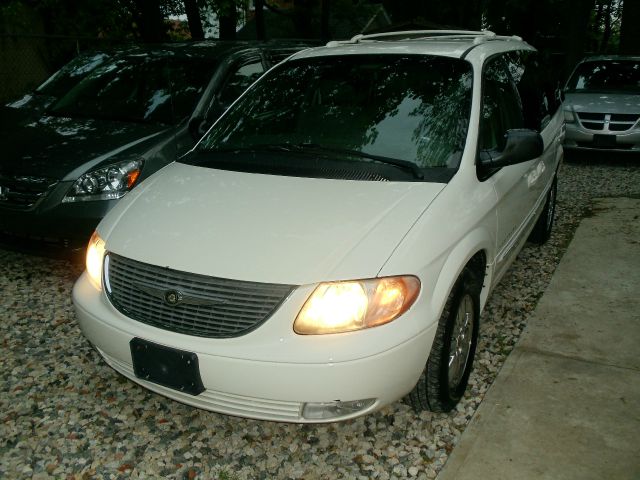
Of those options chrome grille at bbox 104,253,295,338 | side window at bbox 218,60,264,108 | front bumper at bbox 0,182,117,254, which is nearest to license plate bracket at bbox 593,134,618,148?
side window at bbox 218,60,264,108

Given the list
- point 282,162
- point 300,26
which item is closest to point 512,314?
point 282,162

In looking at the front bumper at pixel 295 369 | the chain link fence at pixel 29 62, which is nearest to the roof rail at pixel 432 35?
the front bumper at pixel 295 369

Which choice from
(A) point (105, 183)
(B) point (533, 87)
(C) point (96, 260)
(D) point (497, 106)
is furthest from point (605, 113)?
(C) point (96, 260)

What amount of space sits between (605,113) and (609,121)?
13 centimetres

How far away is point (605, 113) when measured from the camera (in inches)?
339

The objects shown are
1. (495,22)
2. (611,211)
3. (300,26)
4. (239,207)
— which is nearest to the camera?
(239,207)

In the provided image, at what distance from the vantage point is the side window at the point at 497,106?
3.33 metres

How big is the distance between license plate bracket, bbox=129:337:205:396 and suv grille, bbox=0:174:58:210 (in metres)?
2.10

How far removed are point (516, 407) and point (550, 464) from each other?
1.40ft

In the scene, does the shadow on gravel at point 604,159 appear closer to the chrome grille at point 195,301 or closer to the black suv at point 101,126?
the black suv at point 101,126

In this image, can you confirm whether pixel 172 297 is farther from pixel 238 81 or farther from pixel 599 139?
pixel 599 139

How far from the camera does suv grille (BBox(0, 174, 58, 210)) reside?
4188 millimetres

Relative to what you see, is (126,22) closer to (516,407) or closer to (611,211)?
(611,211)

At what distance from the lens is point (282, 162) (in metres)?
3.20
